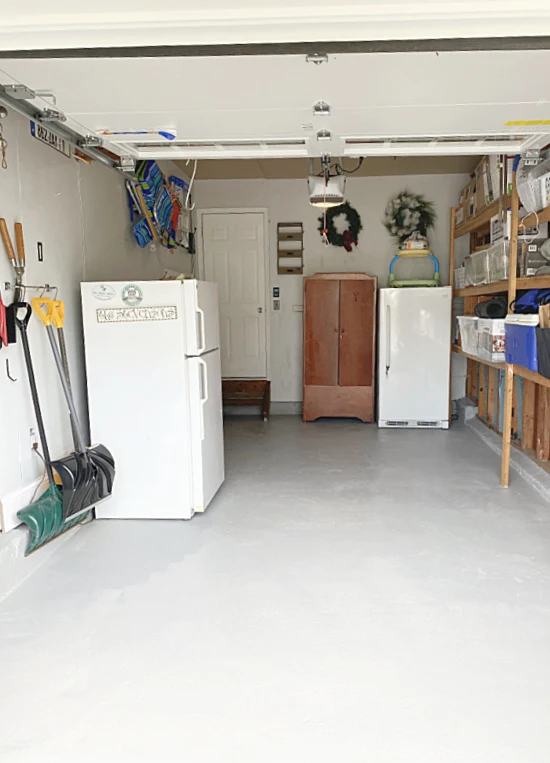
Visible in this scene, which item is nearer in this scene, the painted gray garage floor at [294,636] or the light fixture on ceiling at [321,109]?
the painted gray garage floor at [294,636]

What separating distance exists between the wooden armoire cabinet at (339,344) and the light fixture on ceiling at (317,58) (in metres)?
4.41

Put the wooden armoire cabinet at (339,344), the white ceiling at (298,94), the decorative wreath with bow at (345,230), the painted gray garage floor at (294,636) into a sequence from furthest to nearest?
the decorative wreath with bow at (345,230) < the wooden armoire cabinet at (339,344) < the white ceiling at (298,94) < the painted gray garage floor at (294,636)

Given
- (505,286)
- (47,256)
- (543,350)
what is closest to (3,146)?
(47,256)

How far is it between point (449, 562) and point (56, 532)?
2093 millimetres

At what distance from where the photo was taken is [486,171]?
4930mm

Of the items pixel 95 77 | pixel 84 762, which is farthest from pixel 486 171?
pixel 84 762

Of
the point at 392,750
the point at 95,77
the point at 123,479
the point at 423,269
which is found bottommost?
the point at 392,750

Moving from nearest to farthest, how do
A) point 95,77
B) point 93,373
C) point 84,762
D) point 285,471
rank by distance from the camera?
point 84,762 → point 95,77 → point 93,373 → point 285,471

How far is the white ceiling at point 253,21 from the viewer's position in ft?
5.35

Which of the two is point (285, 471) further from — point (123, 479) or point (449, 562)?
point (449, 562)

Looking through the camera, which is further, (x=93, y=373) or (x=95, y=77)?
(x=93, y=373)

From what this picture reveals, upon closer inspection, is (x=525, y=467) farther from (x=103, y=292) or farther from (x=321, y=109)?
(x=103, y=292)

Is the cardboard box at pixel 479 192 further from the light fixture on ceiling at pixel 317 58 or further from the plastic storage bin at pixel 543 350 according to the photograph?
the light fixture on ceiling at pixel 317 58

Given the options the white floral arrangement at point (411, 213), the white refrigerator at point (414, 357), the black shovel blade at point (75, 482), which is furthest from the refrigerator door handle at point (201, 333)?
the white floral arrangement at point (411, 213)
